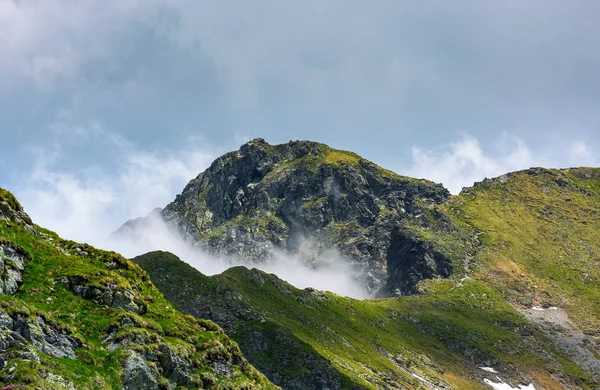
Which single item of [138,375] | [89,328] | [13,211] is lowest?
[138,375]

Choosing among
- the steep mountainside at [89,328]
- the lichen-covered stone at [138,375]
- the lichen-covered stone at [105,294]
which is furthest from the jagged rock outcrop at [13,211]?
the lichen-covered stone at [138,375]

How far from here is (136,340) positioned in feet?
113

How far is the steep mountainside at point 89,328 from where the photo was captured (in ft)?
91.4

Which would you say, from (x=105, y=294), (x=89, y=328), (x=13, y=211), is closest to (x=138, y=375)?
(x=89, y=328)

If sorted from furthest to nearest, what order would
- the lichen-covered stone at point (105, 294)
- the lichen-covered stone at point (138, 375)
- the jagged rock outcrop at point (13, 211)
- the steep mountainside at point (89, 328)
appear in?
the jagged rock outcrop at point (13, 211), the lichen-covered stone at point (105, 294), the lichen-covered stone at point (138, 375), the steep mountainside at point (89, 328)

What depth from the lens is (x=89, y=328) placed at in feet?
112

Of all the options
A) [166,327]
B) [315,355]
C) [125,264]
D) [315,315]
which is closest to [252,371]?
[166,327]

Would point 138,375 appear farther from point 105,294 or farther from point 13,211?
point 13,211

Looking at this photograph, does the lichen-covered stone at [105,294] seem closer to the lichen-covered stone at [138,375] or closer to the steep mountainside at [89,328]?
the steep mountainside at [89,328]

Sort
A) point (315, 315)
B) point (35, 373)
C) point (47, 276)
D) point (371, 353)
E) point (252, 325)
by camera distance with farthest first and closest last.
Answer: point (315, 315)
point (371, 353)
point (252, 325)
point (47, 276)
point (35, 373)

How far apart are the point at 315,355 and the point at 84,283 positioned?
3921 inches

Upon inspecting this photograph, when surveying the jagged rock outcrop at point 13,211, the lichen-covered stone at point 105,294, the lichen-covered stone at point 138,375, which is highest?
the jagged rock outcrop at point 13,211

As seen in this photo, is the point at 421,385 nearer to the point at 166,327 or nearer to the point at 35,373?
the point at 166,327

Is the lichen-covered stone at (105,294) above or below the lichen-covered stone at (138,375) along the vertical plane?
above
